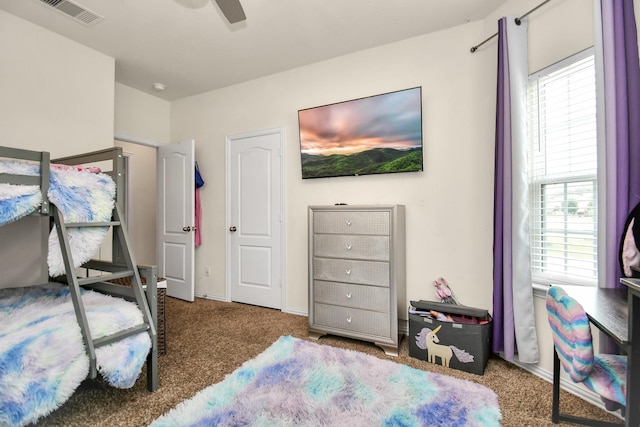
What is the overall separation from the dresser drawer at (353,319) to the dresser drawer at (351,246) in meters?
0.44

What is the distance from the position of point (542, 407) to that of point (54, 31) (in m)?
4.51

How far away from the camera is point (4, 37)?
236 centimetres

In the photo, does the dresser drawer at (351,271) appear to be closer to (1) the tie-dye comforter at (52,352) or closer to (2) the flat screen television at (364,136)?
(2) the flat screen television at (364,136)

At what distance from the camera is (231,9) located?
153 cm

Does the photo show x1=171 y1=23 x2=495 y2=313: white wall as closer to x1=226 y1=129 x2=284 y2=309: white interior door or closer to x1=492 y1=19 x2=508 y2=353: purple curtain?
x1=226 y1=129 x2=284 y2=309: white interior door

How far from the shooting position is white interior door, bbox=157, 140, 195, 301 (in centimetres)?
369

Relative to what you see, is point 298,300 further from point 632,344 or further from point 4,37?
point 4,37

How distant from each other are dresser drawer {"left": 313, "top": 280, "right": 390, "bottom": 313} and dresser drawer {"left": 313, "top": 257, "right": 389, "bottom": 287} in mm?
44

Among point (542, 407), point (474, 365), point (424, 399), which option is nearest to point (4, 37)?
point (424, 399)

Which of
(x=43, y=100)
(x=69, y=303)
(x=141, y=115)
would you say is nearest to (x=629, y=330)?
(x=69, y=303)

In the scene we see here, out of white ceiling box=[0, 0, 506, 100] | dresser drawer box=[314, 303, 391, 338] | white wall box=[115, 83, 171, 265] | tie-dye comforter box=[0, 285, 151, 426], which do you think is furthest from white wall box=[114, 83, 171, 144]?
dresser drawer box=[314, 303, 391, 338]

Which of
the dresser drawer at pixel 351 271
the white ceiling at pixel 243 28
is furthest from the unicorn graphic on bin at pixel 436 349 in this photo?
the white ceiling at pixel 243 28

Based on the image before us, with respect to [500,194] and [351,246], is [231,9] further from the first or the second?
[500,194]

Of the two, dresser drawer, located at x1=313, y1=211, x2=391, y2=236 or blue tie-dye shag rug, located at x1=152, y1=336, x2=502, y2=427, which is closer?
blue tie-dye shag rug, located at x1=152, y1=336, x2=502, y2=427
